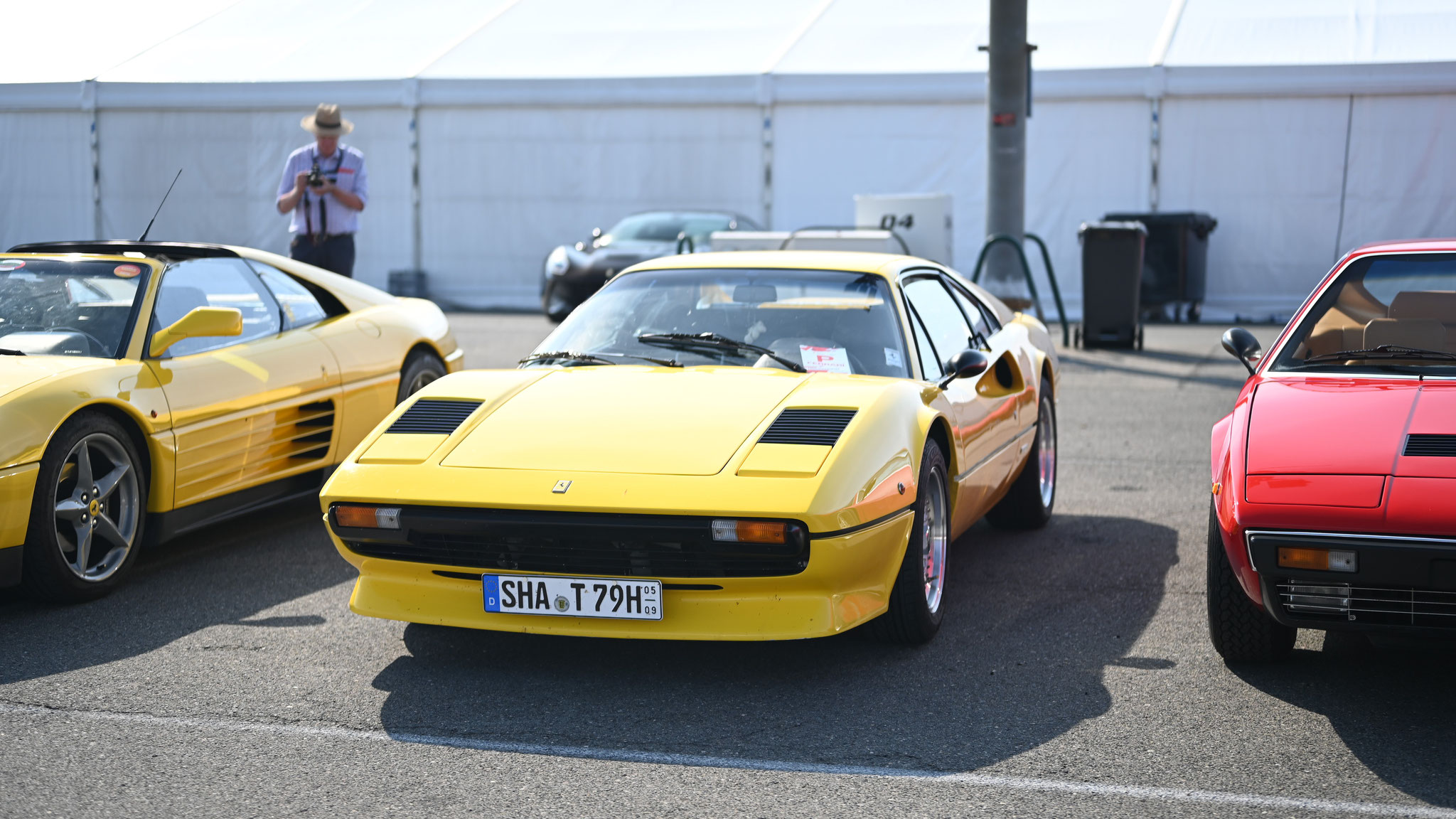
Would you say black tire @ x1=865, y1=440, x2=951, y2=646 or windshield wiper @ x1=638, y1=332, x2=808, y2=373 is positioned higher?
windshield wiper @ x1=638, y1=332, x2=808, y2=373

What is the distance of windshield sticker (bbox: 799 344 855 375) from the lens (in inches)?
183

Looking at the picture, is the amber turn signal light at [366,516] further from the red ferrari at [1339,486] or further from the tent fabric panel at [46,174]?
the tent fabric panel at [46,174]

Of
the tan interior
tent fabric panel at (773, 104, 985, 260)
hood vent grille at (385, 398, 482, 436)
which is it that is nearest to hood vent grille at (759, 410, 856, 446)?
hood vent grille at (385, 398, 482, 436)


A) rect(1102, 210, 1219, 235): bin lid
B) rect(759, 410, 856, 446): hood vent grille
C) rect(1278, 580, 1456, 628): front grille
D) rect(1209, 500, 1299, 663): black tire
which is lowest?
rect(1209, 500, 1299, 663): black tire

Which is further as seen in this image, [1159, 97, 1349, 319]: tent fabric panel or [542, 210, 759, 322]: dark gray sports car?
[1159, 97, 1349, 319]: tent fabric panel

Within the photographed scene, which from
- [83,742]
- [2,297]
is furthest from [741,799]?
[2,297]

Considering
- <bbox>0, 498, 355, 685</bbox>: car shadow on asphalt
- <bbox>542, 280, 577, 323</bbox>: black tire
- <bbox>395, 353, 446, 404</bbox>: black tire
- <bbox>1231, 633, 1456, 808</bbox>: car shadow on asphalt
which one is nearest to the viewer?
<bbox>1231, 633, 1456, 808</bbox>: car shadow on asphalt

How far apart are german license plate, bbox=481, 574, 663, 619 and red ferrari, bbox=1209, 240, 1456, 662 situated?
59.0 inches

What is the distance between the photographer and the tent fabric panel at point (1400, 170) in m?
15.6

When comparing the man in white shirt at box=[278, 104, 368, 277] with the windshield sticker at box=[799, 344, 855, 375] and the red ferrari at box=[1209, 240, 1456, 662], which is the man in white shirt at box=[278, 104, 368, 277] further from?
the red ferrari at box=[1209, 240, 1456, 662]

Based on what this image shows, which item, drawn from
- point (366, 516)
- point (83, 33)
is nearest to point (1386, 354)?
point (366, 516)

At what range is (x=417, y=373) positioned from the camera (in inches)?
264

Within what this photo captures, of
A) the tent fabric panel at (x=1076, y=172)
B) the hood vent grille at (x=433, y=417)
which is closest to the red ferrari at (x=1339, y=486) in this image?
the hood vent grille at (x=433, y=417)

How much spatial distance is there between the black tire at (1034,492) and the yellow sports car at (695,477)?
0.86 meters
